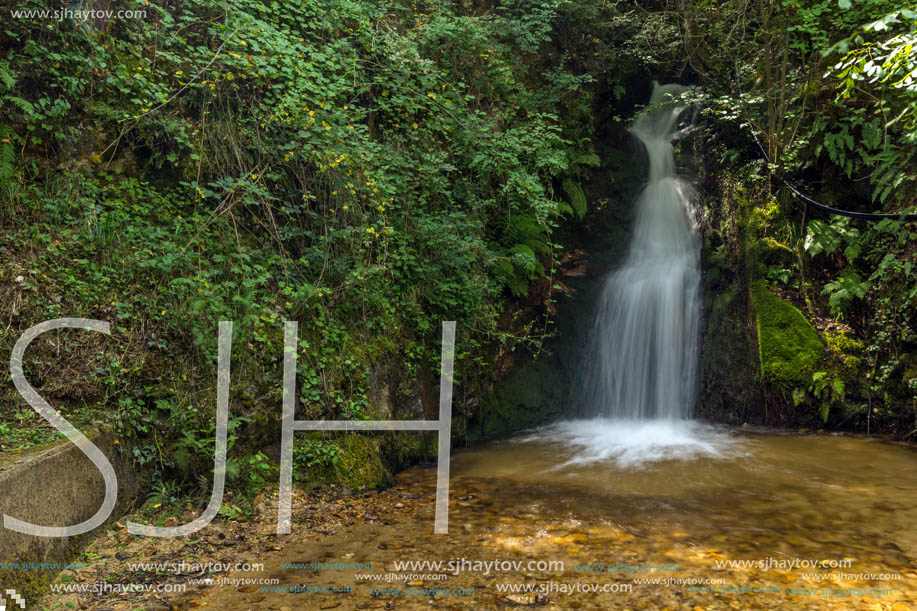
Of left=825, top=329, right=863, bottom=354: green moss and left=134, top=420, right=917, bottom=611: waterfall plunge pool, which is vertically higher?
left=825, top=329, right=863, bottom=354: green moss

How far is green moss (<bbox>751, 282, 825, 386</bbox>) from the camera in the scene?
22.3 feet

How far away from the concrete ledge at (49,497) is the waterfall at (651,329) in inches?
262

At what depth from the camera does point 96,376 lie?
3629 millimetres

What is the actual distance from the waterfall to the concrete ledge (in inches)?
262

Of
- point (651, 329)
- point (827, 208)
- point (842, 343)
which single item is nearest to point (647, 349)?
point (651, 329)

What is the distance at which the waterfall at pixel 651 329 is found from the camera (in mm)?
8094

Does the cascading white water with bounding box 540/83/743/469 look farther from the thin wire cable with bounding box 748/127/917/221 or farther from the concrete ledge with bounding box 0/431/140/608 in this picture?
the concrete ledge with bounding box 0/431/140/608

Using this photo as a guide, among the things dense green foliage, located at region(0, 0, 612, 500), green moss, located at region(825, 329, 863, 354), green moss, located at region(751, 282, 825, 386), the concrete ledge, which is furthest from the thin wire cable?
the concrete ledge

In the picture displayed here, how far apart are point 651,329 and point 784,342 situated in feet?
6.17

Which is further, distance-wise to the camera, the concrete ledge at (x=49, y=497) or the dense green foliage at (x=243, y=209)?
the dense green foliage at (x=243, y=209)

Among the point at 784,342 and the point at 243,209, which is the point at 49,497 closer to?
the point at 243,209

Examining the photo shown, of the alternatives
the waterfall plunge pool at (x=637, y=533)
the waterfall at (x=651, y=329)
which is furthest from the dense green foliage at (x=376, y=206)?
the waterfall plunge pool at (x=637, y=533)

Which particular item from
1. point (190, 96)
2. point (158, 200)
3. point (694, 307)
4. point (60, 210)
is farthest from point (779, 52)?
point (60, 210)

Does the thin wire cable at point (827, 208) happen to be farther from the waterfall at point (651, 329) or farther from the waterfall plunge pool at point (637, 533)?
the waterfall plunge pool at point (637, 533)
